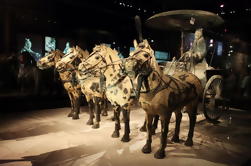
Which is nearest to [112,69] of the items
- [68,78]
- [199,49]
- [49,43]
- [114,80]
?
[114,80]

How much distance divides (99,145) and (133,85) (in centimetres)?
136

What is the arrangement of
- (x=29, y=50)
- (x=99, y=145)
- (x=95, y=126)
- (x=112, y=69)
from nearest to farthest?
(x=99, y=145)
(x=112, y=69)
(x=95, y=126)
(x=29, y=50)

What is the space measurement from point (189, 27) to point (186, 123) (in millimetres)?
2961

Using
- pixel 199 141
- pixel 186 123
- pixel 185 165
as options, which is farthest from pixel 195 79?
pixel 186 123

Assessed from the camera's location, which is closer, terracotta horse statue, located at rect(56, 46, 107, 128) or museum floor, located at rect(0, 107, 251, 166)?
museum floor, located at rect(0, 107, 251, 166)

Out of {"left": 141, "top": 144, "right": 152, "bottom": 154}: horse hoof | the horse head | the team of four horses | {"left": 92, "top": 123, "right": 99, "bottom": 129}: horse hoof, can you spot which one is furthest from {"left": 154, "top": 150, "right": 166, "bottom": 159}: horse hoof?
the horse head

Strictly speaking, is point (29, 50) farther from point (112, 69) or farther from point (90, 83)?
point (112, 69)

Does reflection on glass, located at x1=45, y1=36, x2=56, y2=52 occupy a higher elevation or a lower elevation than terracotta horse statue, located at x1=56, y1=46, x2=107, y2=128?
higher

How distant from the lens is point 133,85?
4.05m

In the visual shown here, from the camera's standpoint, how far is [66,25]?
8469mm

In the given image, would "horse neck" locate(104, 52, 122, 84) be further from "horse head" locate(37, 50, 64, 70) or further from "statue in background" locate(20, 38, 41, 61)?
"statue in background" locate(20, 38, 41, 61)

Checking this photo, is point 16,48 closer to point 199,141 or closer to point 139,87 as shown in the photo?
point 139,87

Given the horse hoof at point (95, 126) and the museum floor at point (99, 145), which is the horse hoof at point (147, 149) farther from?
the horse hoof at point (95, 126)

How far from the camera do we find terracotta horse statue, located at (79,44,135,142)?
4566 mm
